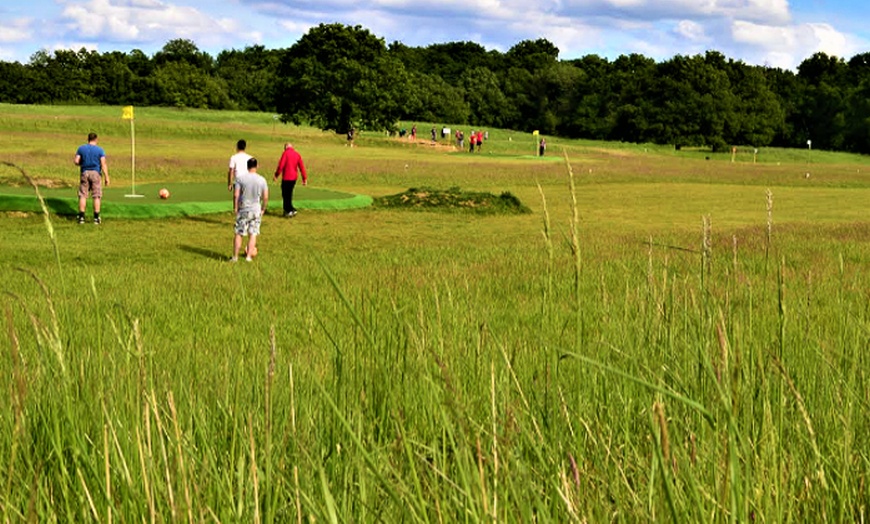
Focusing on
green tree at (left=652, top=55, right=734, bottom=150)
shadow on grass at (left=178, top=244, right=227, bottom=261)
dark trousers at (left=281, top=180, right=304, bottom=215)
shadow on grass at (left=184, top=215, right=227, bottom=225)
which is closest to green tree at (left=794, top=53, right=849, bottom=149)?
green tree at (left=652, top=55, right=734, bottom=150)

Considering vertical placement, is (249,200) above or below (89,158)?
below

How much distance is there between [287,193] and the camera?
74.4 ft

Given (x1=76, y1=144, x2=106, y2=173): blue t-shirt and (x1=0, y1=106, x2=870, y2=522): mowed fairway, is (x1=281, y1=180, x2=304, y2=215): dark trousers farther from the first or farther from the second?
(x1=76, y1=144, x2=106, y2=173): blue t-shirt

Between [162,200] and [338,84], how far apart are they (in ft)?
166

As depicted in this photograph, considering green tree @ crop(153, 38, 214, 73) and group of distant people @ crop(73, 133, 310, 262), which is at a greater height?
green tree @ crop(153, 38, 214, 73)

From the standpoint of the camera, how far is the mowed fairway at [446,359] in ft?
7.31

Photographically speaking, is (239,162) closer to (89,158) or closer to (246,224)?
(246,224)

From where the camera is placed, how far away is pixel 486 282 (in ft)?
41.6

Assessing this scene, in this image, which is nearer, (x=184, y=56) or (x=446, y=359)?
(x=446, y=359)

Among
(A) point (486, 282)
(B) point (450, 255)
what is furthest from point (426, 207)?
(A) point (486, 282)

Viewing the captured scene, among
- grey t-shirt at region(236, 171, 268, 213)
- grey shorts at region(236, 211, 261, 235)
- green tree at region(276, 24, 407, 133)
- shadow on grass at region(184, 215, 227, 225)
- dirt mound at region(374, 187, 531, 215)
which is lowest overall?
shadow on grass at region(184, 215, 227, 225)

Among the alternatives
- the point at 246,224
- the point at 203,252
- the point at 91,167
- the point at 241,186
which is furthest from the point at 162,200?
the point at 241,186

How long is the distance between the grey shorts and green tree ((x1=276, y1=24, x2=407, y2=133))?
56901 mm

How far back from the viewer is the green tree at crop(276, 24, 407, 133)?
238 ft
